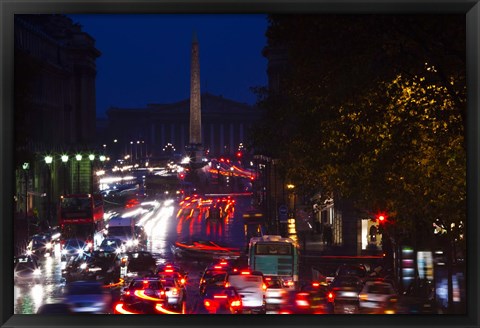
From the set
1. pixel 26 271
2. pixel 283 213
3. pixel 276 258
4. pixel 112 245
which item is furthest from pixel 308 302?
pixel 283 213

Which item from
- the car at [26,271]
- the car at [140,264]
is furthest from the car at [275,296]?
the car at [140,264]

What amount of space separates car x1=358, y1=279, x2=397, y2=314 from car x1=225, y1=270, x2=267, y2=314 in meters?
2.94

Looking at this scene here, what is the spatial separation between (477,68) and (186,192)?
140m

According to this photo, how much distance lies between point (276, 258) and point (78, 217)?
2344 cm

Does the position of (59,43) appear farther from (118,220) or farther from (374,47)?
(374,47)

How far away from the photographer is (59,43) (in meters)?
140

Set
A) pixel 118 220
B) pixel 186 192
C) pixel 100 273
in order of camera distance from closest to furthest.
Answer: pixel 100 273 < pixel 118 220 < pixel 186 192

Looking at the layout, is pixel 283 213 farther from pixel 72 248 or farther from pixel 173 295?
pixel 173 295

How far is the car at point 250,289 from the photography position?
1307 inches

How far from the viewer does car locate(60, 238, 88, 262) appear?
5939cm

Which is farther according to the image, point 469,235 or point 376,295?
point 376,295

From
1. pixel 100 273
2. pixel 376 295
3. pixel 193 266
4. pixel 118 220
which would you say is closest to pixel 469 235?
pixel 376 295

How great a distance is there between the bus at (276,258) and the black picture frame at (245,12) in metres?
30.4

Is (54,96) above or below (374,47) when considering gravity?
above
